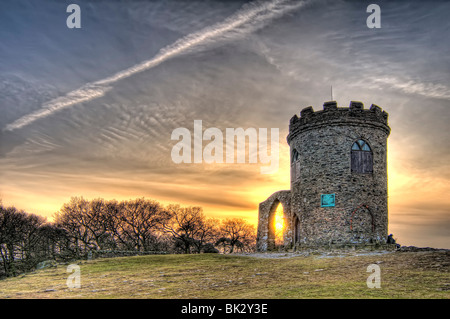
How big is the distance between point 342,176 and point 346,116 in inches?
169

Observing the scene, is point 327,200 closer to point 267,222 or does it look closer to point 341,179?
point 341,179

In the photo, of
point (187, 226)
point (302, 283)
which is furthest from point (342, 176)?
point (187, 226)

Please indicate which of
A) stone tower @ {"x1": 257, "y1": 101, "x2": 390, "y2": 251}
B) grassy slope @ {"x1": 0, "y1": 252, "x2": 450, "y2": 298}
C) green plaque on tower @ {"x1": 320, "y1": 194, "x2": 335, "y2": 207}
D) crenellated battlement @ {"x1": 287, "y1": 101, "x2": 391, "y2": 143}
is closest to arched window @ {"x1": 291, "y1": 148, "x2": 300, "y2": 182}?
stone tower @ {"x1": 257, "y1": 101, "x2": 390, "y2": 251}

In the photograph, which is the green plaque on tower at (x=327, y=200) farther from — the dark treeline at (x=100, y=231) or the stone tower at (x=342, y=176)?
the dark treeline at (x=100, y=231)

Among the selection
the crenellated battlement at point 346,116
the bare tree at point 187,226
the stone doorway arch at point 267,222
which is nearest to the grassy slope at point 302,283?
the crenellated battlement at point 346,116

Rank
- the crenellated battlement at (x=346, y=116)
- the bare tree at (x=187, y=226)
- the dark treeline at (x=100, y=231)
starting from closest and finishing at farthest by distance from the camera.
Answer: the crenellated battlement at (x=346, y=116) < the dark treeline at (x=100, y=231) < the bare tree at (x=187, y=226)

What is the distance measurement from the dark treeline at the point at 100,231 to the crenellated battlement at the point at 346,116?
2847cm

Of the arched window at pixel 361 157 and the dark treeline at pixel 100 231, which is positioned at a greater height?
the arched window at pixel 361 157

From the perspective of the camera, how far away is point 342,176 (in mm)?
26172

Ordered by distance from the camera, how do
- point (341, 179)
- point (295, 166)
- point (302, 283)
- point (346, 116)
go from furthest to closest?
point (295, 166) → point (346, 116) → point (341, 179) → point (302, 283)

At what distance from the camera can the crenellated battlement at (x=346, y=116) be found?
1055 inches

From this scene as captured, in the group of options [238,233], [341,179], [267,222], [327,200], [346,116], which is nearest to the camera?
[341,179]
